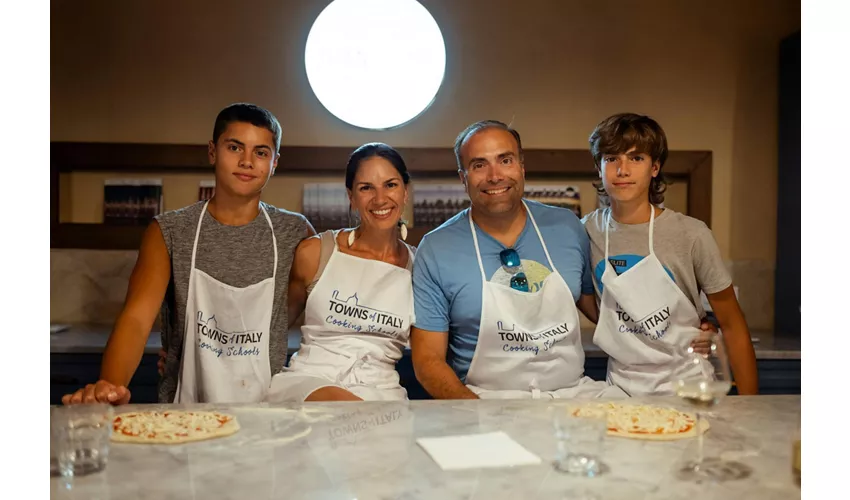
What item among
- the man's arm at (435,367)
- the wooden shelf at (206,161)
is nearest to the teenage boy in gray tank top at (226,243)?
the man's arm at (435,367)

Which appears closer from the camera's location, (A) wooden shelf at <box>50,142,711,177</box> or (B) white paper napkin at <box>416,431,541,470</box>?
(B) white paper napkin at <box>416,431,541,470</box>

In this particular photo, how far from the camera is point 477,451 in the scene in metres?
1.21

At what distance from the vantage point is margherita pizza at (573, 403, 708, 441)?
129 cm

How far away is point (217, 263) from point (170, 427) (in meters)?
0.92

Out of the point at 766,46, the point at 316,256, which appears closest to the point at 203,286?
the point at 316,256

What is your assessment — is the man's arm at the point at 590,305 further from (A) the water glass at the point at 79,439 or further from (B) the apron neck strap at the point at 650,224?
(A) the water glass at the point at 79,439

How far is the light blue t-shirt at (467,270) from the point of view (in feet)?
7.28

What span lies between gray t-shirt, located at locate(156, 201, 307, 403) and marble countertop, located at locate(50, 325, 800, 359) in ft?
2.37

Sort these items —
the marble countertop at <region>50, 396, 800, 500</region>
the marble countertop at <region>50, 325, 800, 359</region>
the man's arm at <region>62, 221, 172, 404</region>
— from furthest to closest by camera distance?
the marble countertop at <region>50, 325, 800, 359</region> < the man's arm at <region>62, 221, 172, 404</region> < the marble countertop at <region>50, 396, 800, 500</region>

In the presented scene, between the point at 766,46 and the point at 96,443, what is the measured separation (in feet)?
11.4

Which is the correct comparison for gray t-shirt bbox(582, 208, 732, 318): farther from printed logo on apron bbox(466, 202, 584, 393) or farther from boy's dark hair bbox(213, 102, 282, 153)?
boy's dark hair bbox(213, 102, 282, 153)

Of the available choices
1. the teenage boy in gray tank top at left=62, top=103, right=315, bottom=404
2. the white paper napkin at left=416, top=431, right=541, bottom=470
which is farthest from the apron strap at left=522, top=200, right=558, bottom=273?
the white paper napkin at left=416, top=431, right=541, bottom=470

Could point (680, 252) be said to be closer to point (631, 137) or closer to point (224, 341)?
point (631, 137)
